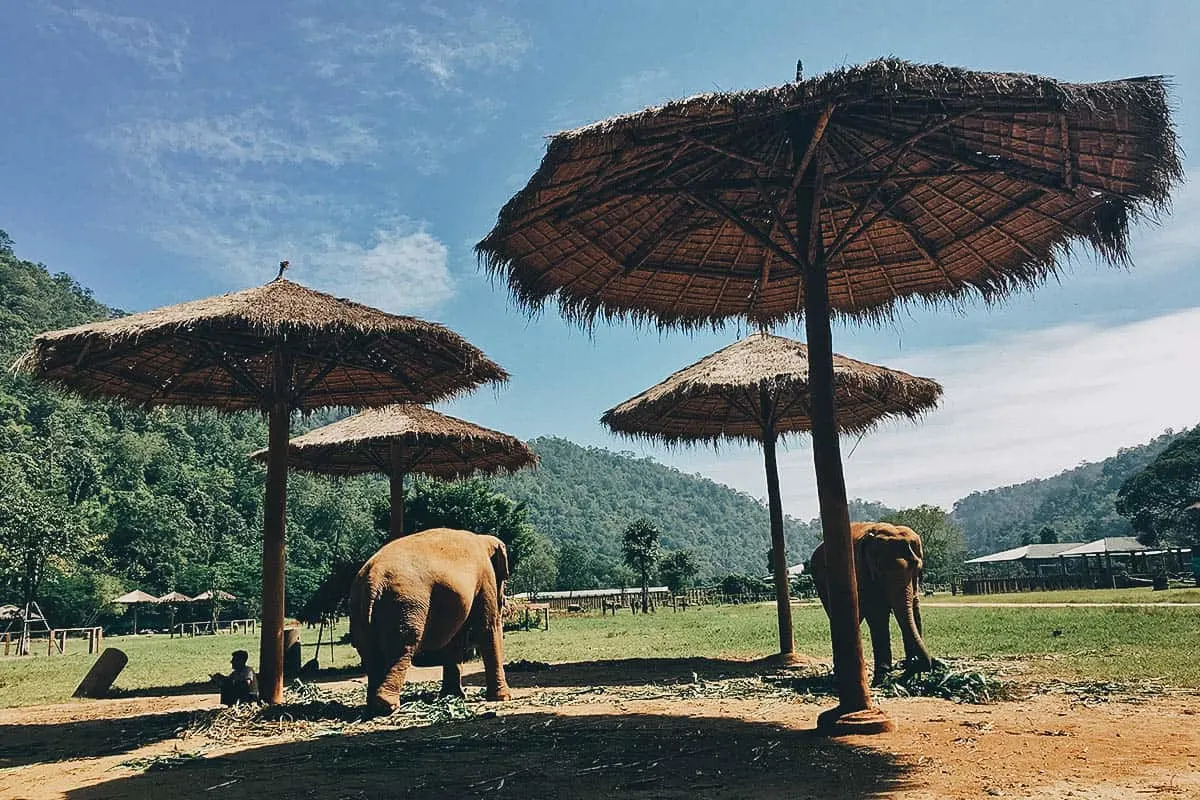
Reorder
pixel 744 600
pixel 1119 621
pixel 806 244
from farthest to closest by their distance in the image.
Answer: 1. pixel 744 600
2. pixel 1119 621
3. pixel 806 244

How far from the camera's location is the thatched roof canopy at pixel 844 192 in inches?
251

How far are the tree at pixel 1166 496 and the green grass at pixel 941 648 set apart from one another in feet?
166

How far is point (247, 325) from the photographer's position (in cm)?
969

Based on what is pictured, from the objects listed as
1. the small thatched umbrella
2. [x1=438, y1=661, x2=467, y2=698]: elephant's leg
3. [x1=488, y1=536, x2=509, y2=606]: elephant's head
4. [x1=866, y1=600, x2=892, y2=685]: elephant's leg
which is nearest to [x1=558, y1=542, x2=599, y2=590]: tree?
the small thatched umbrella

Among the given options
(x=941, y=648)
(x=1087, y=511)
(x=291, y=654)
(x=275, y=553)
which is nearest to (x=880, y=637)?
(x=941, y=648)

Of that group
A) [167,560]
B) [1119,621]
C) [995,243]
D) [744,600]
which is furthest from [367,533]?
[995,243]

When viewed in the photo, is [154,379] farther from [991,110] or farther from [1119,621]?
[1119,621]

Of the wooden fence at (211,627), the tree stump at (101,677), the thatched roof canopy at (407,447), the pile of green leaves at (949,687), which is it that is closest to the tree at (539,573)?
the wooden fence at (211,627)

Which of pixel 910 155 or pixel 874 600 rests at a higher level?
pixel 910 155

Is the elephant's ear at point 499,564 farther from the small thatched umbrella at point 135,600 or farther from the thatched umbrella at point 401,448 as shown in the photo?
the small thatched umbrella at point 135,600

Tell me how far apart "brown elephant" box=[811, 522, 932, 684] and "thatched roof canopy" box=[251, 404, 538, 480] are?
795cm

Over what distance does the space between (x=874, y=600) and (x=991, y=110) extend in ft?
20.8

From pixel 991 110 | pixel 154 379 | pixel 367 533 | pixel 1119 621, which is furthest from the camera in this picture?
pixel 367 533

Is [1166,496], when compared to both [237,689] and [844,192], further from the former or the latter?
[237,689]
